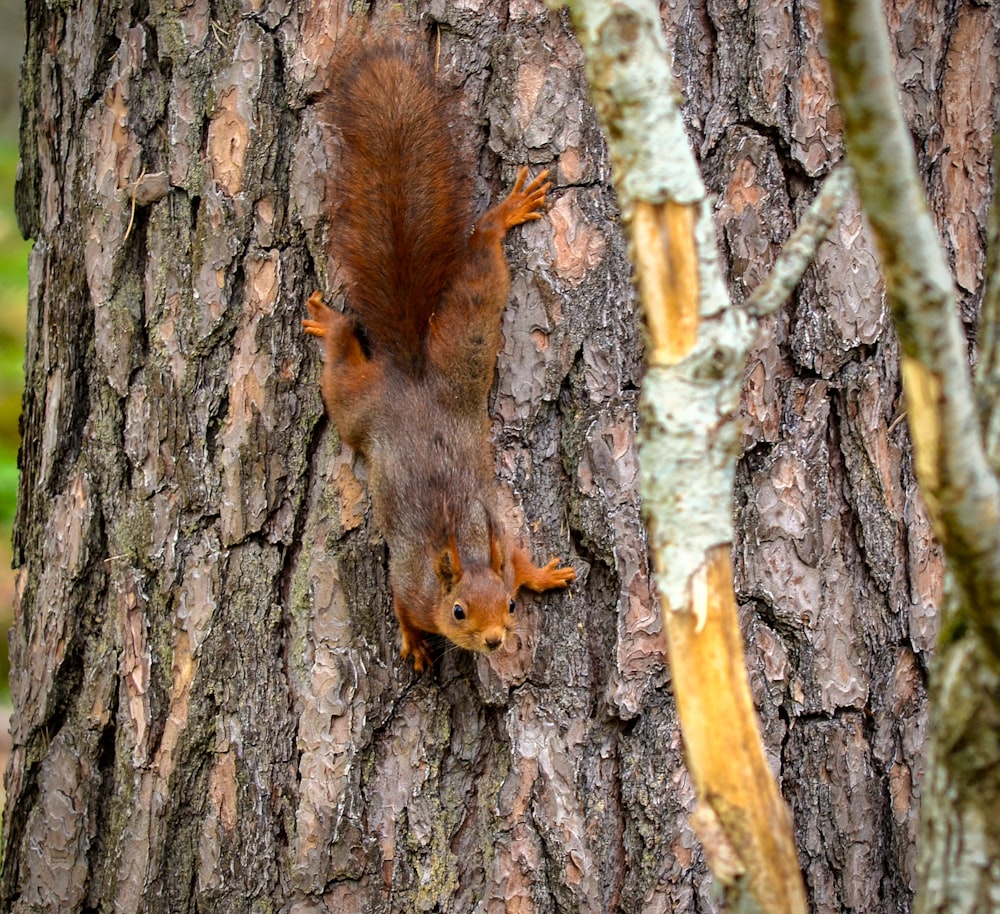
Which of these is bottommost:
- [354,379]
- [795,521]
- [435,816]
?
[435,816]

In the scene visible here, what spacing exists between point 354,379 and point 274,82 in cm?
63

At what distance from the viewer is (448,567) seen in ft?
7.83

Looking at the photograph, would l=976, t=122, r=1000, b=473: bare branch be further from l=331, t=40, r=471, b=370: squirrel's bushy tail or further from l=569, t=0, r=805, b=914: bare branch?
l=331, t=40, r=471, b=370: squirrel's bushy tail

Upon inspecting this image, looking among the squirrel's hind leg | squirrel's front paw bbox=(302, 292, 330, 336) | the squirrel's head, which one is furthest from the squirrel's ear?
squirrel's front paw bbox=(302, 292, 330, 336)

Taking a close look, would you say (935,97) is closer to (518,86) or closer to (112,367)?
(518,86)

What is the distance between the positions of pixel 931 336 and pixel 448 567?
146cm

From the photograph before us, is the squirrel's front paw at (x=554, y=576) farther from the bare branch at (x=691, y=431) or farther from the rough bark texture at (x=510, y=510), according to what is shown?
the bare branch at (x=691, y=431)

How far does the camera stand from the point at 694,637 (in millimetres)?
1245

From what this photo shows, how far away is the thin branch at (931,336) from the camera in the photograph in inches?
41.3

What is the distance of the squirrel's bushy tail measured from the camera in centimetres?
218

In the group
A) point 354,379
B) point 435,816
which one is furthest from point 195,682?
point 354,379

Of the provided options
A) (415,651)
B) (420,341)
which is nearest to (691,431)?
(415,651)

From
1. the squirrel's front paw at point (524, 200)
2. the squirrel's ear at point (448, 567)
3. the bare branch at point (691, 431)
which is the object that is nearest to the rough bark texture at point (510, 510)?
the squirrel's front paw at point (524, 200)

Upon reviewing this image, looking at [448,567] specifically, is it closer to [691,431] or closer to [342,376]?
[342,376]
